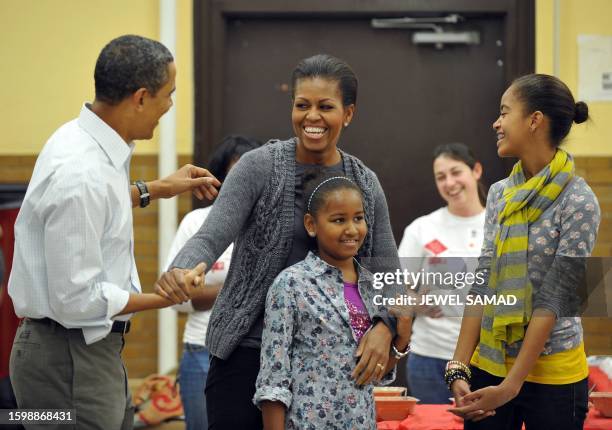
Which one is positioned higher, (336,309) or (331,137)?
(331,137)

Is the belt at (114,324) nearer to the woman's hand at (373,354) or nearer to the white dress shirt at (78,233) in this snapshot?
the white dress shirt at (78,233)

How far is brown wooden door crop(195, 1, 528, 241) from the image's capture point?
5520 millimetres

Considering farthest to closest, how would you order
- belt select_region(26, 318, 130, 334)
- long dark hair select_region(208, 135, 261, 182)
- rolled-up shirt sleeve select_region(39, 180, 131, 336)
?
long dark hair select_region(208, 135, 261, 182), belt select_region(26, 318, 130, 334), rolled-up shirt sleeve select_region(39, 180, 131, 336)

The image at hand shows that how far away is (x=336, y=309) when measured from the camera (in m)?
2.70

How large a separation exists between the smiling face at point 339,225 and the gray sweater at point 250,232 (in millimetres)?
83

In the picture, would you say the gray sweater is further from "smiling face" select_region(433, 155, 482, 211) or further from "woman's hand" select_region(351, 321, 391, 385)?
"smiling face" select_region(433, 155, 482, 211)

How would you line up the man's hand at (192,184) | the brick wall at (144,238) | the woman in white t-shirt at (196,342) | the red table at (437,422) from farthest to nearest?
the brick wall at (144,238) < the woman in white t-shirt at (196,342) < the red table at (437,422) < the man's hand at (192,184)

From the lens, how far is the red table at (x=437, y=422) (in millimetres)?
3221

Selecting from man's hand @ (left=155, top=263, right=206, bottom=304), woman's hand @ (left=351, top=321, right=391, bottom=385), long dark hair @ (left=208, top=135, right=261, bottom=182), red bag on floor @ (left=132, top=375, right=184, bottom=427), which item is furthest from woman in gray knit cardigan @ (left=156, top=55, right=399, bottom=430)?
red bag on floor @ (left=132, top=375, right=184, bottom=427)

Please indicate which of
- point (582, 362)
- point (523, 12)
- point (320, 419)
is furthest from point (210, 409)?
point (523, 12)

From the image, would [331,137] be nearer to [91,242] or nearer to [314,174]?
[314,174]


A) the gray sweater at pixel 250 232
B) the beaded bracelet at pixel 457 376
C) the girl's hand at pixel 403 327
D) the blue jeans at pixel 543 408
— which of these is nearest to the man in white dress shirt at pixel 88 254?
the gray sweater at pixel 250 232

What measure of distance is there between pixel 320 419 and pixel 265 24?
131 inches

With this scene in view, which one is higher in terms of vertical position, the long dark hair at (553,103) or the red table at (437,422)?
the long dark hair at (553,103)
